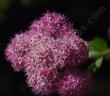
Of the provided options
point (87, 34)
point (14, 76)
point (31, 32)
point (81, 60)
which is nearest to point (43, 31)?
point (31, 32)

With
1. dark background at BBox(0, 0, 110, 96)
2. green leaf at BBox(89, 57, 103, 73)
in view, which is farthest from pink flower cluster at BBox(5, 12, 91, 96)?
dark background at BBox(0, 0, 110, 96)

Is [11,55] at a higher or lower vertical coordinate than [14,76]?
lower

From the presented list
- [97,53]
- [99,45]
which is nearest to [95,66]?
[97,53]

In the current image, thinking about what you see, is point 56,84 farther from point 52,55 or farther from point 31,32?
point 31,32

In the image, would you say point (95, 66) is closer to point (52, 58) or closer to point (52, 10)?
point (52, 58)

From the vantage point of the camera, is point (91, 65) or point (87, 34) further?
point (87, 34)

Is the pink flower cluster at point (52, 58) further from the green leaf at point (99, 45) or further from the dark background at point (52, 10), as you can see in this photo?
the dark background at point (52, 10)

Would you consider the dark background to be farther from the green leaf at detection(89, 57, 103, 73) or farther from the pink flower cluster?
the pink flower cluster

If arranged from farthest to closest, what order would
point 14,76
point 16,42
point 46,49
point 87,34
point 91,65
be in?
point 14,76 < point 87,34 < point 91,65 < point 16,42 < point 46,49
